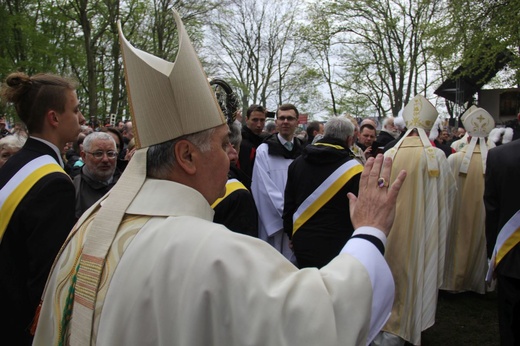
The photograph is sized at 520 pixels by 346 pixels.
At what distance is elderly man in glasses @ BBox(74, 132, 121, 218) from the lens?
3.95m

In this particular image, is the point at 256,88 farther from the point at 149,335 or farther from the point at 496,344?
the point at 149,335

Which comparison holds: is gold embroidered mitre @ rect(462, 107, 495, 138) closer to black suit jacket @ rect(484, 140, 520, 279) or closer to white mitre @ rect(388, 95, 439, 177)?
white mitre @ rect(388, 95, 439, 177)

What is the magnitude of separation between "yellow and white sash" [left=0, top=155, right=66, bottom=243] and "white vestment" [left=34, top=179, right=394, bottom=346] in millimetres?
1426

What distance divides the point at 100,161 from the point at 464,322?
14.1 feet

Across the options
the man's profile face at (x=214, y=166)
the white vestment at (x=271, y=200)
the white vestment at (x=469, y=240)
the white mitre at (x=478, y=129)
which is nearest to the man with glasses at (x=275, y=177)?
the white vestment at (x=271, y=200)

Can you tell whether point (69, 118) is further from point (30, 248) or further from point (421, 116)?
point (421, 116)

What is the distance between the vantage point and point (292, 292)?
1.14 metres

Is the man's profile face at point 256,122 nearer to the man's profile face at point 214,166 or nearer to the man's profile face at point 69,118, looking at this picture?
the man's profile face at point 69,118

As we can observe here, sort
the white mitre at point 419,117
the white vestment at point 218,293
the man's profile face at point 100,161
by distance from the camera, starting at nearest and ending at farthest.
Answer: the white vestment at point 218,293
the man's profile face at point 100,161
the white mitre at point 419,117

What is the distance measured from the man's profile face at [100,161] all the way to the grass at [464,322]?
3.55 m

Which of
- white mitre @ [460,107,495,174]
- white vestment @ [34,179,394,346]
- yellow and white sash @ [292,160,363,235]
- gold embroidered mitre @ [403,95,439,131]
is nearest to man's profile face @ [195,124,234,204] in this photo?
white vestment @ [34,179,394,346]

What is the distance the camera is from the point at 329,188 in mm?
3906

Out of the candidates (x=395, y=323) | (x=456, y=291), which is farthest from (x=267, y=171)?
(x=456, y=291)

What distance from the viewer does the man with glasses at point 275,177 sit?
482 centimetres
